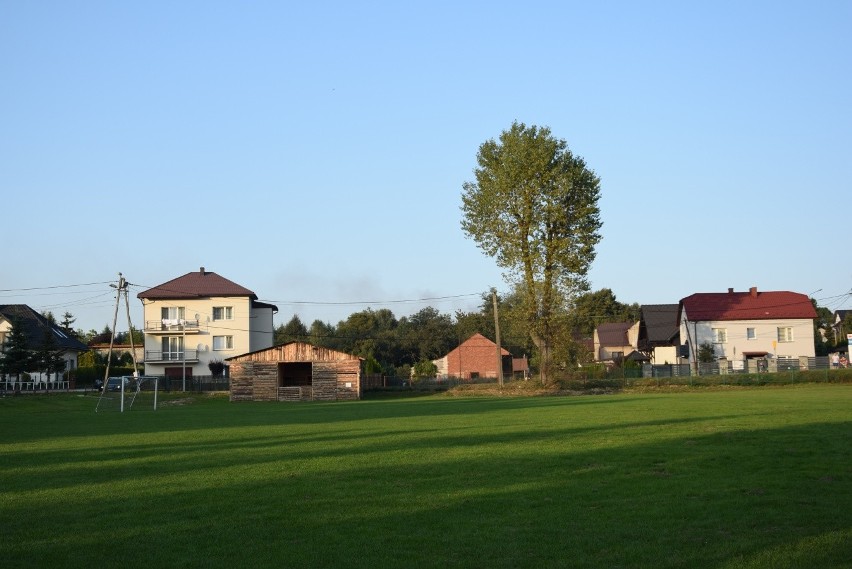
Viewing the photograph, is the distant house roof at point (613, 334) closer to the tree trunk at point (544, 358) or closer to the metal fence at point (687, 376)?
the metal fence at point (687, 376)

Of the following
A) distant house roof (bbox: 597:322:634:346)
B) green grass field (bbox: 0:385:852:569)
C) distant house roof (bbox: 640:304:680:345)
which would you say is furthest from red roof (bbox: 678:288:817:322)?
green grass field (bbox: 0:385:852:569)

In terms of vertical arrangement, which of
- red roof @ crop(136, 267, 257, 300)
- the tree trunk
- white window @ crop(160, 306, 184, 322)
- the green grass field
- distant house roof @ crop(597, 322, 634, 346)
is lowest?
the green grass field

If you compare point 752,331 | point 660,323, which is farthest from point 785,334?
point 660,323

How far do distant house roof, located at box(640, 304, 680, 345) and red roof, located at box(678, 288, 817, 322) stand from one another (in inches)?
226

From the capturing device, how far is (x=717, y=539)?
957 centimetres

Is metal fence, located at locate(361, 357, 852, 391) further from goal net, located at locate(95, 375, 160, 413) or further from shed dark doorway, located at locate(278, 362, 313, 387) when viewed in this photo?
goal net, located at locate(95, 375, 160, 413)

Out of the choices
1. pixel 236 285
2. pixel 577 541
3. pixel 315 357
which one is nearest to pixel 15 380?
pixel 236 285

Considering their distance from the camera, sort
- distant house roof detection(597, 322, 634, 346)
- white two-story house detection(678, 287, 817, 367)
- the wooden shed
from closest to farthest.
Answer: the wooden shed, white two-story house detection(678, 287, 817, 367), distant house roof detection(597, 322, 634, 346)

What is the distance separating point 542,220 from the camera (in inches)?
2462

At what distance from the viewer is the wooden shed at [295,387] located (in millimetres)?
64312

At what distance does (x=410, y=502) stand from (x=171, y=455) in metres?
9.07

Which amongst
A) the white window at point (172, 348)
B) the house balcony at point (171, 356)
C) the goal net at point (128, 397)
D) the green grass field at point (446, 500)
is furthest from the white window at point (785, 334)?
the green grass field at point (446, 500)

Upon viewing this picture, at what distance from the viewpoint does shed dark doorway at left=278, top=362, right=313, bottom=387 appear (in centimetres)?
7100

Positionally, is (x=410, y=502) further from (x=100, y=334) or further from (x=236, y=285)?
(x=100, y=334)
